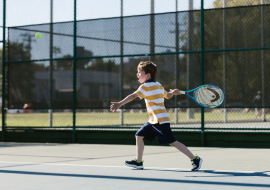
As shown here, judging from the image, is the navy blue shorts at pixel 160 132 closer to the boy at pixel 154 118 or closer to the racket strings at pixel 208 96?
the boy at pixel 154 118

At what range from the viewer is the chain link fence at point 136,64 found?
30.1 ft

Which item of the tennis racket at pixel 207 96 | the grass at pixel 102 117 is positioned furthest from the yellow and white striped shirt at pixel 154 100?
the grass at pixel 102 117

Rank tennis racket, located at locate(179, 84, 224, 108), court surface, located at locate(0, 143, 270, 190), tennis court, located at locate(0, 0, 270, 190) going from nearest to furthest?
1. court surface, located at locate(0, 143, 270, 190)
2. tennis racket, located at locate(179, 84, 224, 108)
3. tennis court, located at locate(0, 0, 270, 190)

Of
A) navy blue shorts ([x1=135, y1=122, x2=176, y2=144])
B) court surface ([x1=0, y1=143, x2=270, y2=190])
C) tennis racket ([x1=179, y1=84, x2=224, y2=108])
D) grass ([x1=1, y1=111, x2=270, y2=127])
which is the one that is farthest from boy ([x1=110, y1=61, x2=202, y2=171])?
grass ([x1=1, y1=111, x2=270, y2=127])

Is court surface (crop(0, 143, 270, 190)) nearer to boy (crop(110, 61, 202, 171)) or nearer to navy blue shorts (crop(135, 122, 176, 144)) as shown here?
boy (crop(110, 61, 202, 171))

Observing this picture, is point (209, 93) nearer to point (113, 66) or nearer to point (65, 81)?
point (113, 66)

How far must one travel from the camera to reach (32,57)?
1104cm

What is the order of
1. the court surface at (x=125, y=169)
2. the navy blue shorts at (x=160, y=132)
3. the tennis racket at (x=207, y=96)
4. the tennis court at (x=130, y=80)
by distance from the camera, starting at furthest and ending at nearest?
1. the tennis court at (x=130, y=80)
2. the tennis racket at (x=207, y=96)
3. the navy blue shorts at (x=160, y=132)
4. the court surface at (x=125, y=169)

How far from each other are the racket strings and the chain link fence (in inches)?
98.6

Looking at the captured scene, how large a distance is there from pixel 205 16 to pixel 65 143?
4.35m

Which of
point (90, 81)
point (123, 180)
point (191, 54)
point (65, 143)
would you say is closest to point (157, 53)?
point (191, 54)

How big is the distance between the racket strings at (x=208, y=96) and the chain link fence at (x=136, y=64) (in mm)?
2506

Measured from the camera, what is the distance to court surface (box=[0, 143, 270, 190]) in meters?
4.94

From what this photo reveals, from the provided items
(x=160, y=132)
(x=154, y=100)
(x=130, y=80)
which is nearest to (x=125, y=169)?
(x=160, y=132)
